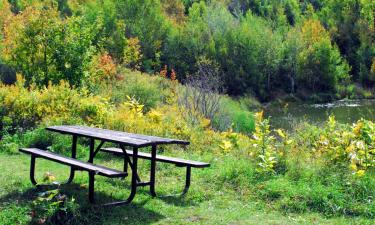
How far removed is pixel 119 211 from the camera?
7.00 metres

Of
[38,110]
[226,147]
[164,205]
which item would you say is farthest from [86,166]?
[38,110]

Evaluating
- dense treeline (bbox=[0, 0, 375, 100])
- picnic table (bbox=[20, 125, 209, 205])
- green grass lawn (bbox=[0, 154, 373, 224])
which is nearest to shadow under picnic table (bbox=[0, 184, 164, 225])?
green grass lawn (bbox=[0, 154, 373, 224])

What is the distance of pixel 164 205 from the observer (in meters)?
7.33

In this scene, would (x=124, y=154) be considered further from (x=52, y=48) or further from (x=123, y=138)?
(x=52, y=48)

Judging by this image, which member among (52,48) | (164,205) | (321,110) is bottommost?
(321,110)

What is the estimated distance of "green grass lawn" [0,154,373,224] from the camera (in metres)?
6.76

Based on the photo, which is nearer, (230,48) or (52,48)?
(52,48)

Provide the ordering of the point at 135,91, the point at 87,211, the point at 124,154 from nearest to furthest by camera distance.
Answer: the point at 87,211 → the point at 124,154 → the point at 135,91

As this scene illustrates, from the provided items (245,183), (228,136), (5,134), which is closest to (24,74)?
(5,134)


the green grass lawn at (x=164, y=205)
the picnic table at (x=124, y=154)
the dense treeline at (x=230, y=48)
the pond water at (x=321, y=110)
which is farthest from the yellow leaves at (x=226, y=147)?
the pond water at (x=321, y=110)

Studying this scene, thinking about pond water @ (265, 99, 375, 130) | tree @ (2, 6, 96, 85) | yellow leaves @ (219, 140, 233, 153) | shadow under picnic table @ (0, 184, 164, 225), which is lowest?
pond water @ (265, 99, 375, 130)

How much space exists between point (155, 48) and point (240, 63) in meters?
6.67

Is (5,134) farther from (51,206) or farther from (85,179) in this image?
(51,206)

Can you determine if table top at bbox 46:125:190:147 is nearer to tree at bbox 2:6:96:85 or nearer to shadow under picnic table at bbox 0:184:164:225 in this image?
shadow under picnic table at bbox 0:184:164:225
